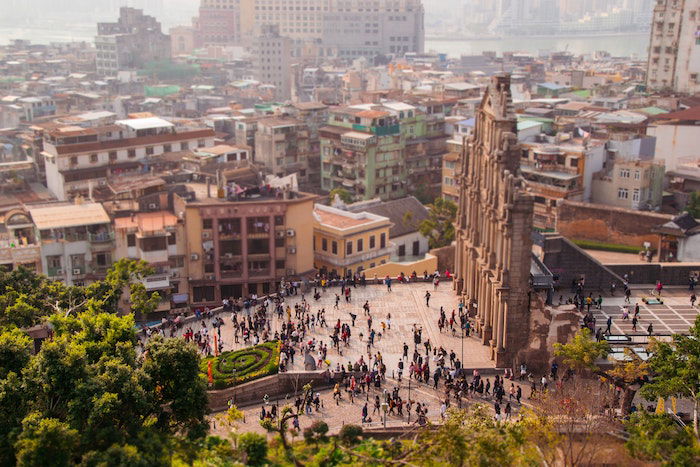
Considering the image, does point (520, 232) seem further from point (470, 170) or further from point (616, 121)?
point (616, 121)

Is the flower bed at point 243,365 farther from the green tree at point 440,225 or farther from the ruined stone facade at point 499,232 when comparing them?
the green tree at point 440,225

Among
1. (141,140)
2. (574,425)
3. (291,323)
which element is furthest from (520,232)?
(141,140)

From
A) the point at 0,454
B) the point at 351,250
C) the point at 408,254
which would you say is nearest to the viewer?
the point at 0,454

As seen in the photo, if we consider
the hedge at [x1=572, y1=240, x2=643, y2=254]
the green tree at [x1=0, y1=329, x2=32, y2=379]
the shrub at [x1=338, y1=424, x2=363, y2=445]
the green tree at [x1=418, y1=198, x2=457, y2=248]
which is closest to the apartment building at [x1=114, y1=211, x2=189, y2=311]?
the green tree at [x1=418, y1=198, x2=457, y2=248]

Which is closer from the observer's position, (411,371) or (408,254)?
(411,371)

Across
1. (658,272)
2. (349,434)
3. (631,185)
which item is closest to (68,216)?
(349,434)
